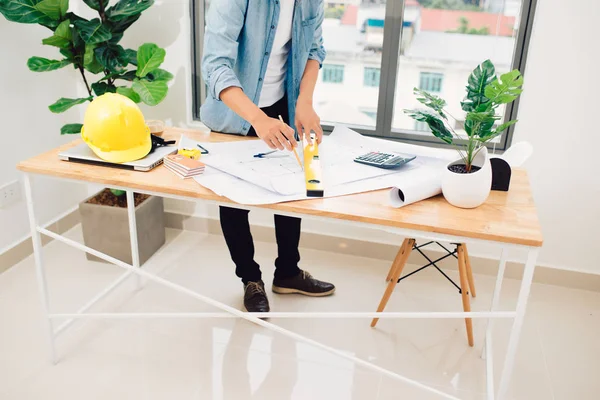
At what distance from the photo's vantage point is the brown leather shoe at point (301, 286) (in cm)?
237

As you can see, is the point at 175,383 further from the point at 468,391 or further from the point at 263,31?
the point at 263,31

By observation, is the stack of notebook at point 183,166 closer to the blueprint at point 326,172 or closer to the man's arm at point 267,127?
the blueprint at point 326,172

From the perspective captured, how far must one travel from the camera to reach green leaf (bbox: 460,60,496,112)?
1.32m

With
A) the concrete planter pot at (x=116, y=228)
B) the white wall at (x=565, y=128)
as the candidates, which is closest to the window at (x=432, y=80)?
the white wall at (x=565, y=128)

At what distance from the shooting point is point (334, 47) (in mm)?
2795

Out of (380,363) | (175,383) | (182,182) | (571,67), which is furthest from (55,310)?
(571,67)

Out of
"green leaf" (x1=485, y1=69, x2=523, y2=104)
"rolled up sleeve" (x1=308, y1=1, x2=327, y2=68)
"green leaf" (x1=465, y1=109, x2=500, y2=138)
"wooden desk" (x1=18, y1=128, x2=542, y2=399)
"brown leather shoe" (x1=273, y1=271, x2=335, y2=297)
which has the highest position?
"rolled up sleeve" (x1=308, y1=1, x2=327, y2=68)

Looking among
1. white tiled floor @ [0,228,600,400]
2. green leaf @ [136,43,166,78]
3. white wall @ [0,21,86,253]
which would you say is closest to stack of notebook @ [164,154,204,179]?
white tiled floor @ [0,228,600,400]

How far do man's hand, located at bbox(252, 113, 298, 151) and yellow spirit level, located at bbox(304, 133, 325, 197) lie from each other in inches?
3.1

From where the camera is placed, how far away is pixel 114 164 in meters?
1.60

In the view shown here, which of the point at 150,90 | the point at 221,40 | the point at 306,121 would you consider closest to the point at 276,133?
the point at 306,121

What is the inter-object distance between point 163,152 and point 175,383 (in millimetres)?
817

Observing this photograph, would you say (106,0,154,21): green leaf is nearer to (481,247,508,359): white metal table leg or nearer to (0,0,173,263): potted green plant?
(0,0,173,263): potted green plant

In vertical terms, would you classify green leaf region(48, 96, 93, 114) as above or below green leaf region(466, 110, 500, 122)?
below
